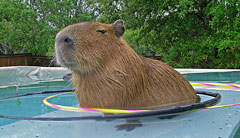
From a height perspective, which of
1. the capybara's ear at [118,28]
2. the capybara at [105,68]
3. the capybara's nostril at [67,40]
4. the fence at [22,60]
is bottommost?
the fence at [22,60]

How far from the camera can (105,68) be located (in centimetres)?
191

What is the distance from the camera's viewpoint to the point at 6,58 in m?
11.7

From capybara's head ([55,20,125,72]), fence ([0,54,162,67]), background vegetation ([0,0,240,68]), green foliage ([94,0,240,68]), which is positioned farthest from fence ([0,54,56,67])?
capybara's head ([55,20,125,72])

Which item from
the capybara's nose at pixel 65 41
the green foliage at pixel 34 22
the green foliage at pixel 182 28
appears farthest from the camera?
the green foliage at pixel 34 22

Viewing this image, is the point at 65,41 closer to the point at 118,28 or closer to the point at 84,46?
the point at 84,46

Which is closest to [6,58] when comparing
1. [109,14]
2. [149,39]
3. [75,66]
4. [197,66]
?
[109,14]

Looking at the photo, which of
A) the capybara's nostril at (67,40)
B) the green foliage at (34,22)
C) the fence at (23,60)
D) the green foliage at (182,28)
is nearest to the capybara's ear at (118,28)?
the capybara's nostril at (67,40)

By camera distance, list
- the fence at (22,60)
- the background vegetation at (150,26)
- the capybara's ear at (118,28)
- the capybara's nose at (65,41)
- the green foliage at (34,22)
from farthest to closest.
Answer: the fence at (22,60), the green foliage at (34,22), the background vegetation at (150,26), the capybara's ear at (118,28), the capybara's nose at (65,41)

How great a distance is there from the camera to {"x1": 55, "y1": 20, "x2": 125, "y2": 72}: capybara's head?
179 cm

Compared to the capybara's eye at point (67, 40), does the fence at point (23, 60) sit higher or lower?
lower

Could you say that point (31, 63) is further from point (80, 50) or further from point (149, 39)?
point (80, 50)

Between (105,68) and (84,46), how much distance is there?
9.5 inches

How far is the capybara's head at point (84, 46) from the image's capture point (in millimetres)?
1785

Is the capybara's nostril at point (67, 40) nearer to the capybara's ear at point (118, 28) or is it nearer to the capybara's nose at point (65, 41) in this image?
the capybara's nose at point (65, 41)
